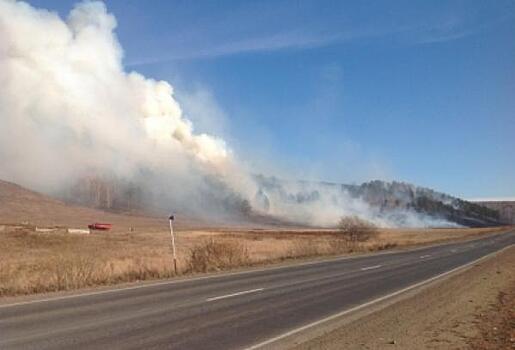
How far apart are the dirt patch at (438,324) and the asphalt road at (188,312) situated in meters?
1.10

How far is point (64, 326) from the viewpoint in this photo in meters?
11.0

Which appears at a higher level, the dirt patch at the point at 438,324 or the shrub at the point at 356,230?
the shrub at the point at 356,230

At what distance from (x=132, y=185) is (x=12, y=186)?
1639 inches

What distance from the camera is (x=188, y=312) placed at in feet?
42.0

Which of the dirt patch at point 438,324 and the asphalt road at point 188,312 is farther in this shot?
the asphalt road at point 188,312

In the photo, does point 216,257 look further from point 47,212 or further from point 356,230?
point 47,212

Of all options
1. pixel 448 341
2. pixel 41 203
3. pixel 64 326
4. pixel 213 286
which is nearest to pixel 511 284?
pixel 213 286

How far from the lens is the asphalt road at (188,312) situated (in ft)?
31.9

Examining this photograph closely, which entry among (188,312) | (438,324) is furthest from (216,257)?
(438,324)

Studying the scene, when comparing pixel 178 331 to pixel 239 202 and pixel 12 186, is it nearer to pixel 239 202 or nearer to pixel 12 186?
pixel 12 186

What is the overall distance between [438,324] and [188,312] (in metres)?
4.93

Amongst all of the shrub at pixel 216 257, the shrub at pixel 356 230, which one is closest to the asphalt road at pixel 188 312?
the shrub at pixel 216 257

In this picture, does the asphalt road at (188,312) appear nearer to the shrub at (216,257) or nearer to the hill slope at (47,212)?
the shrub at (216,257)

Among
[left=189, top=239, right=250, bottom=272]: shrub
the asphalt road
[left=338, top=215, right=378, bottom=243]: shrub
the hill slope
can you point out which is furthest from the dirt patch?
the hill slope
